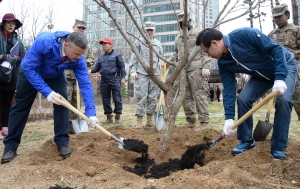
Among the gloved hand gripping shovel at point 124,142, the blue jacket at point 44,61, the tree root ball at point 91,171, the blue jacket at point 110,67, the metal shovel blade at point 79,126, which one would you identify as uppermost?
the blue jacket at point 44,61

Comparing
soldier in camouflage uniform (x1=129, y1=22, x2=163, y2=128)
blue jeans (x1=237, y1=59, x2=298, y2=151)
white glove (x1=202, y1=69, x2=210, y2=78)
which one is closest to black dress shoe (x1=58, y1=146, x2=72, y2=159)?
blue jeans (x1=237, y1=59, x2=298, y2=151)

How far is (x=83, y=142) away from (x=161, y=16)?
43.5 meters

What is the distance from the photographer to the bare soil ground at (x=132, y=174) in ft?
8.29

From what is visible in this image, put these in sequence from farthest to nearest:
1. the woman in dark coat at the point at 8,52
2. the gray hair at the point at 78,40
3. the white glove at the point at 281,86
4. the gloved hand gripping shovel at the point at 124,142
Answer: the woman in dark coat at the point at 8,52
the gloved hand gripping shovel at the point at 124,142
the gray hair at the point at 78,40
the white glove at the point at 281,86

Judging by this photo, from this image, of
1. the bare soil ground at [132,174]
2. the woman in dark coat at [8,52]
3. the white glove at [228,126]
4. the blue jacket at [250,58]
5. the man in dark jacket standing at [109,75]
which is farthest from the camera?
the man in dark jacket standing at [109,75]

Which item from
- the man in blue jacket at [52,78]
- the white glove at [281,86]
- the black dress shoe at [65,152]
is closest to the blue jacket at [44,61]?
the man in blue jacket at [52,78]

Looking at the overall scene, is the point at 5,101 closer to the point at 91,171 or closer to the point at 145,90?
the point at 145,90

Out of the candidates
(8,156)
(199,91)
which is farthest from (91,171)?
(199,91)

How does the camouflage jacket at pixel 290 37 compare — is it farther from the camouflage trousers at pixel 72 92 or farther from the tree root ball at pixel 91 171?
the tree root ball at pixel 91 171

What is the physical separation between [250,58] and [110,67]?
14.0 feet

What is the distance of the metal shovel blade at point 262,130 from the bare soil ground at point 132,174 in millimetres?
→ 87

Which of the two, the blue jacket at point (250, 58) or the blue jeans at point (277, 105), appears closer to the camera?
the blue jacket at point (250, 58)

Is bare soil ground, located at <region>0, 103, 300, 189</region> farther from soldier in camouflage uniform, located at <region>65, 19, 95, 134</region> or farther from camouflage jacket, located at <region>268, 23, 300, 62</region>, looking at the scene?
camouflage jacket, located at <region>268, 23, 300, 62</region>

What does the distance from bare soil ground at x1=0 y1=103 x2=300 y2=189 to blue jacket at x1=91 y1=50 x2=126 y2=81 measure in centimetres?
303
